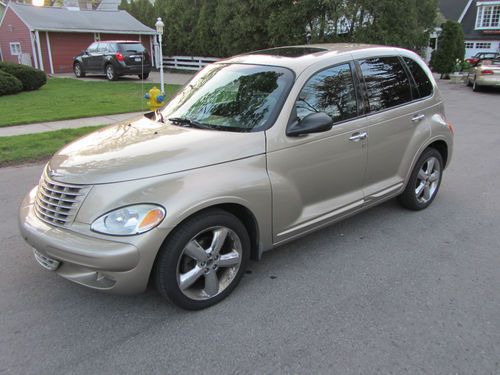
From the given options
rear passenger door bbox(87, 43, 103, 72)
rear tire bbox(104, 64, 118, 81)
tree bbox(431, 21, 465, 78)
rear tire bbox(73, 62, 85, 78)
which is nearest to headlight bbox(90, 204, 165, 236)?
rear tire bbox(104, 64, 118, 81)

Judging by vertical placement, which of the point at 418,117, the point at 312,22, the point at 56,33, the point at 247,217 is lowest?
the point at 247,217

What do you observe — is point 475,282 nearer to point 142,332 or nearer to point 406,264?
point 406,264

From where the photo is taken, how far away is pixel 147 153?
3170 mm

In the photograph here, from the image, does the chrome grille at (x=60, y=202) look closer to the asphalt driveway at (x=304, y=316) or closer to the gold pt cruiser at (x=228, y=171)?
the gold pt cruiser at (x=228, y=171)

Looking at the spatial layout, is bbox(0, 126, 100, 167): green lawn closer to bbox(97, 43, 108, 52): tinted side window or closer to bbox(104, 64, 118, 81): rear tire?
bbox(104, 64, 118, 81): rear tire

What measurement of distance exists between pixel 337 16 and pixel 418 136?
13.2 meters

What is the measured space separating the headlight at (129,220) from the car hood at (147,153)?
0.23 m

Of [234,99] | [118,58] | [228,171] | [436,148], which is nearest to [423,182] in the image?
[436,148]

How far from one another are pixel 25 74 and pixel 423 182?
15360 millimetres

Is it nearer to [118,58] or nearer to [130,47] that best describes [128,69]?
[118,58]

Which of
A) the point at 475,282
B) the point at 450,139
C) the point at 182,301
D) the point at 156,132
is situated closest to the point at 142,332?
the point at 182,301

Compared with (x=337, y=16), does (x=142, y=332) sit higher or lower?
→ lower

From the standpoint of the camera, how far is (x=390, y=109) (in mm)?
4367

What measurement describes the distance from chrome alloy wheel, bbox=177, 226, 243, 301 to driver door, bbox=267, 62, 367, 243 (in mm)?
423
